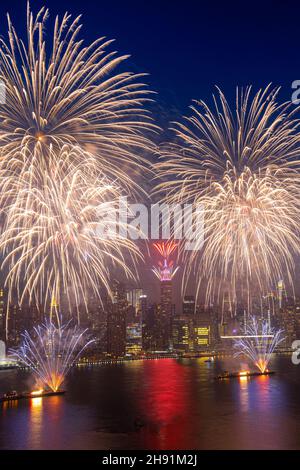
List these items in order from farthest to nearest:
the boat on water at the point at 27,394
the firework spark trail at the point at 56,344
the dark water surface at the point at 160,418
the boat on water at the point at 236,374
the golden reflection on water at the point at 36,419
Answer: the firework spark trail at the point at 56,344, the boat on water at the point at 236,374, the boat on water at the point at 27,394, the golden reflection on water at the point at 36,419, the dark water surface at the point at 160,418

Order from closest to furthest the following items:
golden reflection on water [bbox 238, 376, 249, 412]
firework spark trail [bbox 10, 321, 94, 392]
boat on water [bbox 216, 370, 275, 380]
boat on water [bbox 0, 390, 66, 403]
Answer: golden reflection on water [bbox 238, 376, 249, 412], boat on water [bbox 0, 390, 66, 403], boat on water [bbox 216, 370, 275, 380], firework spark trail [bbox 10, 321, 94, 392]

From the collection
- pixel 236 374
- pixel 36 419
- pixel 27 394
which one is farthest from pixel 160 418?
pixel 236 374

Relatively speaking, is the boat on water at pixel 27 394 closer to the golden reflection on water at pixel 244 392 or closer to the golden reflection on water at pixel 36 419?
the golden reflection on water at pixel 36 419

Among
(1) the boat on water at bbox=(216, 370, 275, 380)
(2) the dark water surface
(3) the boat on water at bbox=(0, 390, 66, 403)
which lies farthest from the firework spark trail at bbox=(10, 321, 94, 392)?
(3) the boat on water at bbox=(0, 390, 66, 403)

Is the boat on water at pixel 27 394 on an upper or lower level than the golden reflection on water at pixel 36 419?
upper

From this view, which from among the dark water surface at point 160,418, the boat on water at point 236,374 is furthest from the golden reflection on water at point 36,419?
the boat on water at point 236,374

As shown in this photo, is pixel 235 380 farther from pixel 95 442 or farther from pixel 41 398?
pixel 95 442

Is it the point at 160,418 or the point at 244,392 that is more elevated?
the point at 160,418

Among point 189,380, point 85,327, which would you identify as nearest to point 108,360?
point 85,327

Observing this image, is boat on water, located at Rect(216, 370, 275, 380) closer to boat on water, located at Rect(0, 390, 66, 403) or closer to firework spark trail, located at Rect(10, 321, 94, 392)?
boat on water, located at Rect(0, 390, 66, 403)

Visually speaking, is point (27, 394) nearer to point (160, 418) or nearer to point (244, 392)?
point (160, 418)
